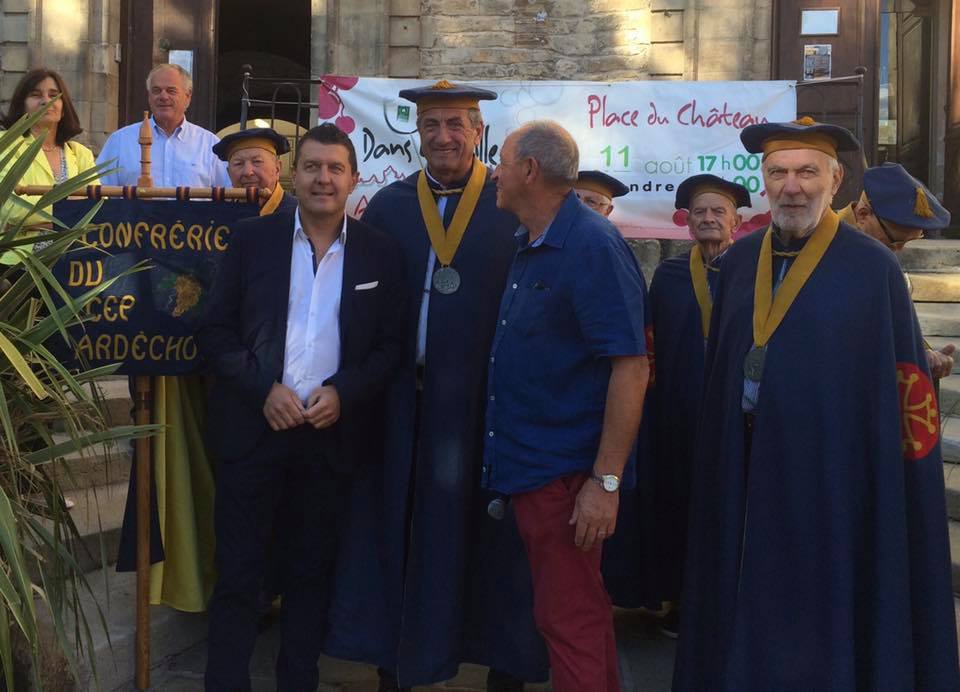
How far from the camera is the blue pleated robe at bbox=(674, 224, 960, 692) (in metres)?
2.92

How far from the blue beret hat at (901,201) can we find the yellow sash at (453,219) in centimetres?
136

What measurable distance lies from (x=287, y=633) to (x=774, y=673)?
160cm

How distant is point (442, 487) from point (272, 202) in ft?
4.41

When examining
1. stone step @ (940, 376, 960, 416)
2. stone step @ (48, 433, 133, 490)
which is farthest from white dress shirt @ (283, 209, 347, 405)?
stone step @ (940, 376, 960, 416)

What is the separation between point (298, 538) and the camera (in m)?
3.53

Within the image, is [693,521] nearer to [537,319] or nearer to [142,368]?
[537,319]

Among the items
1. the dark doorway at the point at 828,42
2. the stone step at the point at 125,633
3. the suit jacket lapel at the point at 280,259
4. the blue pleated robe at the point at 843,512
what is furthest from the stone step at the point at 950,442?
the dark doorway at the point at 828,42

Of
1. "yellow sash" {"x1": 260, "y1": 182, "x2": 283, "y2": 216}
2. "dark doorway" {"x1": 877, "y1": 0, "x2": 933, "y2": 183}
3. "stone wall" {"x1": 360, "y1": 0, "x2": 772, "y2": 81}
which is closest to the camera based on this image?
"yellow sash" {"x1": 260, "y1": 182, "x2": 283, "y2": 216}

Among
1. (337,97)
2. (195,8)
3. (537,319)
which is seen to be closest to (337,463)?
(537,319)

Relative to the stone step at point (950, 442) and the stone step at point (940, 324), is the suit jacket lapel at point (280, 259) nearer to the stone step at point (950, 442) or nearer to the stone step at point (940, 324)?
the stone step at point (950, 442)

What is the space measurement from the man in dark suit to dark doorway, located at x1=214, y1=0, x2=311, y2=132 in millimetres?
13074

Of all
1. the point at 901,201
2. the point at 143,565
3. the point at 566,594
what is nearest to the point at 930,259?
the point at 901,201

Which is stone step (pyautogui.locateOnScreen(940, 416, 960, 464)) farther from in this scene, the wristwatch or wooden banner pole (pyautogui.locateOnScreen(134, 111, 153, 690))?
wooden banner pole (pyautogui.locateOnScreen(134, 111, 153, 690))

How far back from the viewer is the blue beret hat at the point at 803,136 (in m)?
3.10
